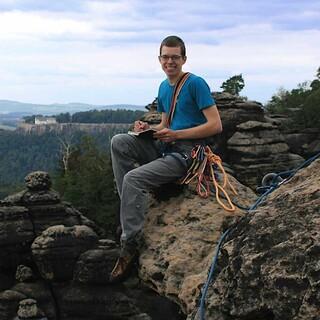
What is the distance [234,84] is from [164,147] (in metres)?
65.6

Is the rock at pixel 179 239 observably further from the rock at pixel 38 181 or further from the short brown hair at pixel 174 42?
the rock at pixel 38 181

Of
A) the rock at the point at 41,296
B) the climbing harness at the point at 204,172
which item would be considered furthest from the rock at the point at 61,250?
the climbing harness at the point at 204,172

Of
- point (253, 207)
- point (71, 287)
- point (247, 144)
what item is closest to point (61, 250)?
point (71, 287)

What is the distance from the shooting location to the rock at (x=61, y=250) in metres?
17.5

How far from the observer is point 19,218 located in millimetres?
21250

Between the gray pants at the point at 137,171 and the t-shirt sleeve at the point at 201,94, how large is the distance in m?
0.53

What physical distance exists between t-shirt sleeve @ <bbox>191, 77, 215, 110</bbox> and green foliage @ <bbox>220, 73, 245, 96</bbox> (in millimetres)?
64101

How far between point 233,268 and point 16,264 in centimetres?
1697

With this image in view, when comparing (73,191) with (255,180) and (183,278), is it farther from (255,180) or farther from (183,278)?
(183,278)

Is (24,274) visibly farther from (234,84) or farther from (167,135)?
(234,84)

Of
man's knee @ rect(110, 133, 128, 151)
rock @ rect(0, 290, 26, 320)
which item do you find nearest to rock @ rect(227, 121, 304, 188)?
rock @ rect(0, 290, 26, 320)

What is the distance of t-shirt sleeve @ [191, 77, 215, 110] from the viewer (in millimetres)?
6512

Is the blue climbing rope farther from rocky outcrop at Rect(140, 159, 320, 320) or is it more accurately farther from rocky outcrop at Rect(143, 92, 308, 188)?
rocky outcrop at Rect(143, 92, 308, 188)

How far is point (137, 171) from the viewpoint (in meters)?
6.48
